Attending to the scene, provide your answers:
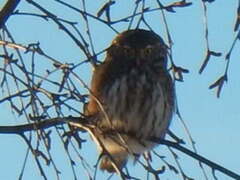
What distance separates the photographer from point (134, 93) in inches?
158

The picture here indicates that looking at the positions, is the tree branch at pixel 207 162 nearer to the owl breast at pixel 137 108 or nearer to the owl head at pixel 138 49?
the owl breast at pixel 137 108

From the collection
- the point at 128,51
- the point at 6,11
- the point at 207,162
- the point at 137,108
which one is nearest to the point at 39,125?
the point at 6,11

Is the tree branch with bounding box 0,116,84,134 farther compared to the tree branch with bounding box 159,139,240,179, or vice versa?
the tree branch with bounding box 0,116,84,134

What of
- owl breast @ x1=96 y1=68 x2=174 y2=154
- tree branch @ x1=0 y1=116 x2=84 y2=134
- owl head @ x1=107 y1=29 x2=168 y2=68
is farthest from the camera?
owl head @ x1=107 y1=29 x2=168 y2=68

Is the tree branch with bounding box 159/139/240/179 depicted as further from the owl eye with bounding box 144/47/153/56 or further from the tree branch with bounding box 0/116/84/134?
the owl eye with bounding box 144/47/153/56

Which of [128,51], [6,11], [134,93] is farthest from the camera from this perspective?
[128,51]

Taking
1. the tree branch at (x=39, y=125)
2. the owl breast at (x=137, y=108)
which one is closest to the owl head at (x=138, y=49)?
the owl breast at (x=137, y=108)

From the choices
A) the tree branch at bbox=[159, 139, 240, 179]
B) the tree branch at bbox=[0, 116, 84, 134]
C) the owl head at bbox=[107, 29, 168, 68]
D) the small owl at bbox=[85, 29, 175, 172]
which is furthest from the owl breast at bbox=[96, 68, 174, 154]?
the tree branch at bbox=[159, 139, 240, 179]

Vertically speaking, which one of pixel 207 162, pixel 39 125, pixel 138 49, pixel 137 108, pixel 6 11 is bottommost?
pixel 207 162

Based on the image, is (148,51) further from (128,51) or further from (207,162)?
(207,162)

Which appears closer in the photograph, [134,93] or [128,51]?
[134,93]

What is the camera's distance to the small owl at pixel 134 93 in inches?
157

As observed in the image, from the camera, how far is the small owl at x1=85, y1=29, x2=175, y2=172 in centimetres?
399

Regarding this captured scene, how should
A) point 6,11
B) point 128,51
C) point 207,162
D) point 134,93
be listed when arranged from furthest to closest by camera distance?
point 128,51
point 134,93
point 6,11
point 207,162
